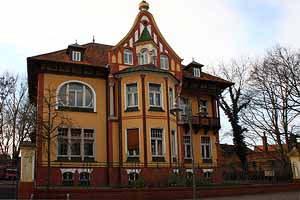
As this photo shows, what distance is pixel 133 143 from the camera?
28.4m

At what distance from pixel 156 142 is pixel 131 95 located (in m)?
4.03

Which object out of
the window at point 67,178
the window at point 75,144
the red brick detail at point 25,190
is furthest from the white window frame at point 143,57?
the red brick detail at point 25,190

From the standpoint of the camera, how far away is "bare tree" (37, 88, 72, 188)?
25.3m

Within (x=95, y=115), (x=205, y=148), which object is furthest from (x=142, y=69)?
(x=205, y=148)

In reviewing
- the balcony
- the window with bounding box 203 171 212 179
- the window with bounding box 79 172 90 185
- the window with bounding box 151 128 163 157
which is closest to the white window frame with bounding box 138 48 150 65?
the balcony

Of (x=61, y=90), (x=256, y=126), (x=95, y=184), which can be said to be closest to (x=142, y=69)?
(x=61, y=90)

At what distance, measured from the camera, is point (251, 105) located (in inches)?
1531

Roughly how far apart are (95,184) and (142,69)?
8916 millimetres

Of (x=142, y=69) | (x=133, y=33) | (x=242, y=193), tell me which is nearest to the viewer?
(x=242, y=193)

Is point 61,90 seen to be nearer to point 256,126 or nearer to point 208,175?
point 208,175

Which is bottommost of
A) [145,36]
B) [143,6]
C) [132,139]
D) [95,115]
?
[132,139]

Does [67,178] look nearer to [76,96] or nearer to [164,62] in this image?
[76,96]

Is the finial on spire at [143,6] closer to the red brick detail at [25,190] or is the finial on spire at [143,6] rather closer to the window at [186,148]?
the window at [186,148]

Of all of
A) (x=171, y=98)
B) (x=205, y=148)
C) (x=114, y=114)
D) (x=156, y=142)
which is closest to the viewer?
(x=156, y=142)
